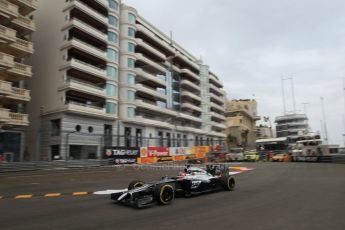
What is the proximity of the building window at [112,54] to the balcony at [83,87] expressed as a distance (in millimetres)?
5862

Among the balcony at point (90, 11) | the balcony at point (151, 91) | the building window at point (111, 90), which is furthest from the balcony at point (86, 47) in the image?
the balcony at point (151, 91)

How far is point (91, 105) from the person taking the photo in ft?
139

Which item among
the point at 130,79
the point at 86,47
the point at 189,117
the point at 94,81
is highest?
the point at 86,47

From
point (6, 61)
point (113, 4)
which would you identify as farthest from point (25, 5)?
point (113, 4)

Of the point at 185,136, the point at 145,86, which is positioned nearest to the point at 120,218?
the point at 145,86

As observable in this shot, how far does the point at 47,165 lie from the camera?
1029 inches

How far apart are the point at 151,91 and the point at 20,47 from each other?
26202 mm

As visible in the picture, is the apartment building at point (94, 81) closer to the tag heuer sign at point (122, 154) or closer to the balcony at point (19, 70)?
the tag heuer sign at point (122, 154)

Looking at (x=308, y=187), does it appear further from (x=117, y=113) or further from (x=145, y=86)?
(x=145, y=86)

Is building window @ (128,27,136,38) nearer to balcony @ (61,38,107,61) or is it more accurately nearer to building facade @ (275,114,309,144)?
balcony @ (61,38,107,61)

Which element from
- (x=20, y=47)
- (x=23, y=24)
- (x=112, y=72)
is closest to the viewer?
(x=20, y=47)

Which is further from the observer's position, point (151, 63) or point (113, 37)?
point (151, 63)

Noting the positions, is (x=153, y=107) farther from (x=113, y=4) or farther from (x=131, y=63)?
(x=113, y=4)

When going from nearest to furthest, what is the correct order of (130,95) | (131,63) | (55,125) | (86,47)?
(55,125), (86,47), (130,95), (131,63)
